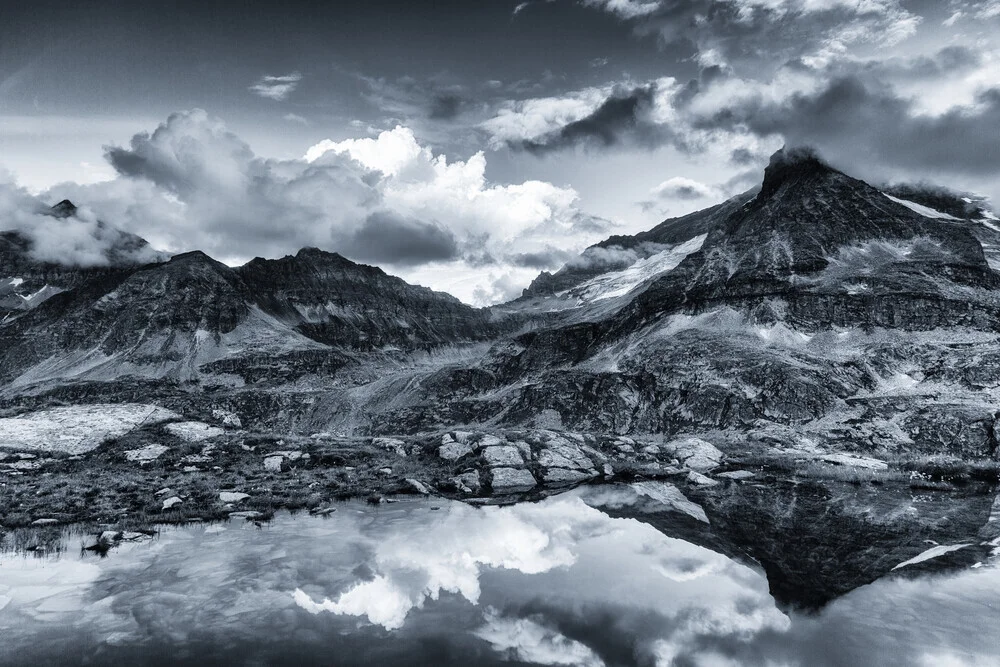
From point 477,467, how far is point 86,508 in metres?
24.4

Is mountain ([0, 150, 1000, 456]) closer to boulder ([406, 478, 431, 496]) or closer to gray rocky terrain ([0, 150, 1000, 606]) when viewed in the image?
gray rocky terrain ([0, 150, 1000, 606])

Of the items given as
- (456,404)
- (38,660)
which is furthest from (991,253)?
(38,660)

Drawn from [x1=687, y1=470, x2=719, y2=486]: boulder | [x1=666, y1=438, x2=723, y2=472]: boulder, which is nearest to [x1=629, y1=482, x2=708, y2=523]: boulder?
[x1=687, y1=470, x2=719, y2=486]: boulder

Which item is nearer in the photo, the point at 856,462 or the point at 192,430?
the point at 856,462

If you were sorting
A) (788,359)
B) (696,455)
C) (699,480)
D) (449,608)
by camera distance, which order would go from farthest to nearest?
(788,359) < (696,455) < (699,480) < (449,608)

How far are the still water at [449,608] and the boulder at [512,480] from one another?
50.3 feet

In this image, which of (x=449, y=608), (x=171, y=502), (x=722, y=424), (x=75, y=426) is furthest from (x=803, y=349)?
(x=449, y=608)

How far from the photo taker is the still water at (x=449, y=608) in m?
14.3

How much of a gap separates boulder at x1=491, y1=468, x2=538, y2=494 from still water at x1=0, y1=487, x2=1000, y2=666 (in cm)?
1533

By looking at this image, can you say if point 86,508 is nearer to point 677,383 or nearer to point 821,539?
point 821,539

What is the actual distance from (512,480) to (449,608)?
25.2 metres

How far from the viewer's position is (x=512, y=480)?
138ft

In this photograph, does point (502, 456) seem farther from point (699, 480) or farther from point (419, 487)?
point (699, 480)

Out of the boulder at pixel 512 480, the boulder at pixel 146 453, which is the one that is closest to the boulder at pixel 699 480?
the boulder at pixel 512 480
